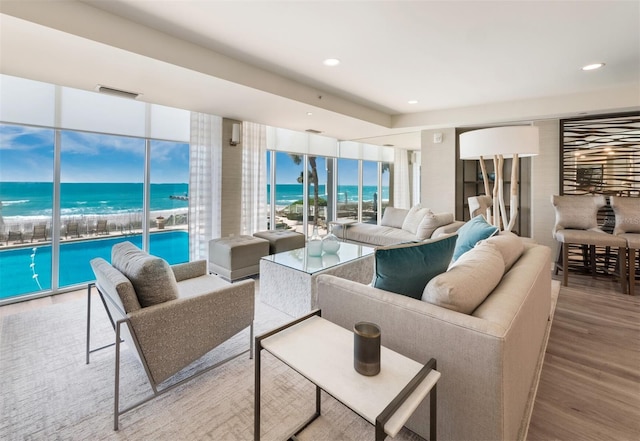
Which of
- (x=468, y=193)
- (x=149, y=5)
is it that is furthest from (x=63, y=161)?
(x=468, y=193)

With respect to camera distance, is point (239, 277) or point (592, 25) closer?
point (592, 25)

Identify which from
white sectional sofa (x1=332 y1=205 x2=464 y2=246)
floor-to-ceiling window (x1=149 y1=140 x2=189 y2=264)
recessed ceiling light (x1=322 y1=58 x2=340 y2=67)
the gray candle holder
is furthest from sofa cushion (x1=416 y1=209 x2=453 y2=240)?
floor-to-ceiling window (x1=149 y1=140 x2=189 y2=264)

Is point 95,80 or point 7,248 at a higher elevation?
point 95,80

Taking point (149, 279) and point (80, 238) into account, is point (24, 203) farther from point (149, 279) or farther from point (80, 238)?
point (149, 279)

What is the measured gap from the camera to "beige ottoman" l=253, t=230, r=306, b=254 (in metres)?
4.22

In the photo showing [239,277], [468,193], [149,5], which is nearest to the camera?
[149,5]

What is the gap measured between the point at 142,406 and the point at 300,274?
1445 mm

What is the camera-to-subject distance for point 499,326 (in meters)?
1.08

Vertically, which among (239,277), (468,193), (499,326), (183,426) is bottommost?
(183,426)

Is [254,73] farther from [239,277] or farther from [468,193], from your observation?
[468,193]

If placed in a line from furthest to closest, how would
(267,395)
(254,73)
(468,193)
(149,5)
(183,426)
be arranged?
(468,193), (254,73), (149,5), (267,395), (183,426)

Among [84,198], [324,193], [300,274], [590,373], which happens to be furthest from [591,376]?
[324,193]

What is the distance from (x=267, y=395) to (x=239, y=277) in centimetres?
218

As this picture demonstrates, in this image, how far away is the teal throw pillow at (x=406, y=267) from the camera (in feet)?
4.73
